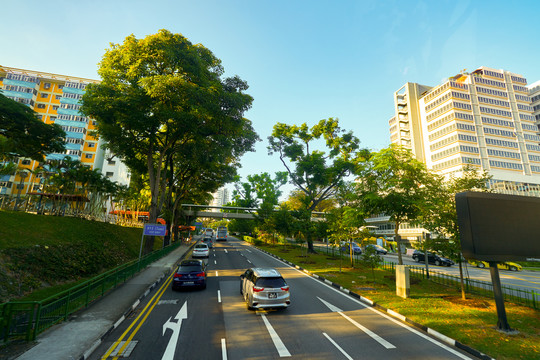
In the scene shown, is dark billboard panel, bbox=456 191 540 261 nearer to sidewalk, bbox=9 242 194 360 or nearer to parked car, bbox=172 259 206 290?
parked car, bbox=172 259 206 290

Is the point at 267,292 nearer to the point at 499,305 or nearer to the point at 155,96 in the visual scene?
the point at 499,305

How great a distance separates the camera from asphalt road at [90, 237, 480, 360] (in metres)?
7.17

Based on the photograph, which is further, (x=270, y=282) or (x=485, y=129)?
(x=485, y=129)

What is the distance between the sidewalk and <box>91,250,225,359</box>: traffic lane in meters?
0.35

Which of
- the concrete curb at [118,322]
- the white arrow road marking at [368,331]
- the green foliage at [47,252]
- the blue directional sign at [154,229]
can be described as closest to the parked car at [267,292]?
the white arrow road marking at [368,331]

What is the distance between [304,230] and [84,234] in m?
21.2

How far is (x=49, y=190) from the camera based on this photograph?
33.1m

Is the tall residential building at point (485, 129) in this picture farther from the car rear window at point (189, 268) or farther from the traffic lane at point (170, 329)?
the traffic lane at point (170, 329)

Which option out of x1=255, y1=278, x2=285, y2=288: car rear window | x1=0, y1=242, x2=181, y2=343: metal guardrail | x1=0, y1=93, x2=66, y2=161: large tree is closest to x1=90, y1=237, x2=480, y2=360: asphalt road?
x1=255, y1=278, x2=285, y2=288: car rear window

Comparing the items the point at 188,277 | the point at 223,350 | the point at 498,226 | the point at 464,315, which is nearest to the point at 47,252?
the point at 188,277

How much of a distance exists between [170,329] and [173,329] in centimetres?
11

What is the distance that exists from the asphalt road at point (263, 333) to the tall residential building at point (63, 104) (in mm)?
63202

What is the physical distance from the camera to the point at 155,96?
19.1 meters

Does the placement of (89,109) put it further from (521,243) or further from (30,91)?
(30,91)
